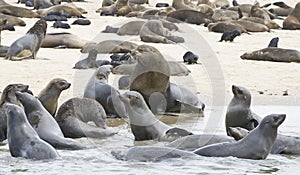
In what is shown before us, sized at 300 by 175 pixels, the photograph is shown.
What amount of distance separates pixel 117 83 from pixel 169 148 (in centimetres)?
420

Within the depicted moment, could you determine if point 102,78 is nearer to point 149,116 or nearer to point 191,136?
point 149,116

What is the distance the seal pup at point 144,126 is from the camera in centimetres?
692

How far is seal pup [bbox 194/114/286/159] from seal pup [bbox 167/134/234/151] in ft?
0.96

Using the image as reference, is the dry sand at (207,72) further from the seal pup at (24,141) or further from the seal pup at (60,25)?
the seal pup at (24,141)

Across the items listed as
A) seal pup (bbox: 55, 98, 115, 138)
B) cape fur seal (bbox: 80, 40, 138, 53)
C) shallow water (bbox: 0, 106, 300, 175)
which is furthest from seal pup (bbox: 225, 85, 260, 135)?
cape fur seal (bbox: 80, 40, 138, 53)

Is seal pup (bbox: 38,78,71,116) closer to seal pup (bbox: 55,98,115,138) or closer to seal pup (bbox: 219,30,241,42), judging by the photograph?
seal pup (bbox: 55,98,115,138)

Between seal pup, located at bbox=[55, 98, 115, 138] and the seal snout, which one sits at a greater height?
the seal snout

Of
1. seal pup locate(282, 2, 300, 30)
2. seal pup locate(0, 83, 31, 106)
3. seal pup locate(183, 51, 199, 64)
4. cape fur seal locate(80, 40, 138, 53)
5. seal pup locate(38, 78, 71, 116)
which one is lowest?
seal pup locate(282, 2, 300, 30)

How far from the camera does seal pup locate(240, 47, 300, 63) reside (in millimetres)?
13117

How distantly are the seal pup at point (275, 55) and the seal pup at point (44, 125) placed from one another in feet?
23.2

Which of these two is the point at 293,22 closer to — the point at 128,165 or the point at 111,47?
the point at 111,47

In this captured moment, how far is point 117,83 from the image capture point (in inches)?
406


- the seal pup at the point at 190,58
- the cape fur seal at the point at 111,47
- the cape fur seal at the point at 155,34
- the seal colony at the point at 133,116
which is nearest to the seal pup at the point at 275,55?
the seal pup at the point at 190,58

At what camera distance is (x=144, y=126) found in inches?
276
